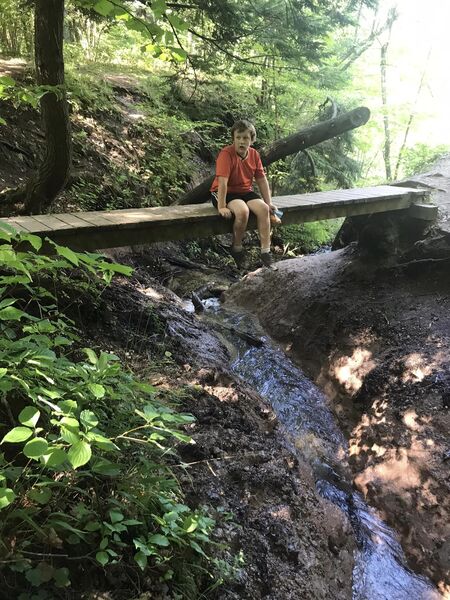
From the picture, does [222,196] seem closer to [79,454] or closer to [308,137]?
[308,137]

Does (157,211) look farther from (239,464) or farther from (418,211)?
(418,211)

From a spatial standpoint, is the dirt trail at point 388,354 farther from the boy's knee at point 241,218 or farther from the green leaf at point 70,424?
the green leaf at point 70,424

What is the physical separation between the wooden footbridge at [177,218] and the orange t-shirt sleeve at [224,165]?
469 mm

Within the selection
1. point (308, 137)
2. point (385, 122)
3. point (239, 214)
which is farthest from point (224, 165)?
point (385, 122)

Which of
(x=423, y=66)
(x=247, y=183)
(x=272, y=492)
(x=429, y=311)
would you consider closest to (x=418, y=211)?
(x=429, y=311)

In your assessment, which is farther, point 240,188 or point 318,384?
point 318,384

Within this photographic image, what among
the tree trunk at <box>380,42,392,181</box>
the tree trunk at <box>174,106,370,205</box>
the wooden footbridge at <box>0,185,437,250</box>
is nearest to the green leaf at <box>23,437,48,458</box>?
the wooden footbridge at <box>0,185,437,250</box>

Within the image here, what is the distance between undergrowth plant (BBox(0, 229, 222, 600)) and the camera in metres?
1.60

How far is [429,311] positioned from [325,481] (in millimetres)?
2916

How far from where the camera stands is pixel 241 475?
3.28 meters

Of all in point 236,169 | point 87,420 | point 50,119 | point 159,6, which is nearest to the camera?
point 87,420

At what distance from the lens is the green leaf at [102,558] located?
1.69 meters

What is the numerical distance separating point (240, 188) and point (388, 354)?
3.04 metres

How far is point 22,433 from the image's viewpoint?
1435 mm
